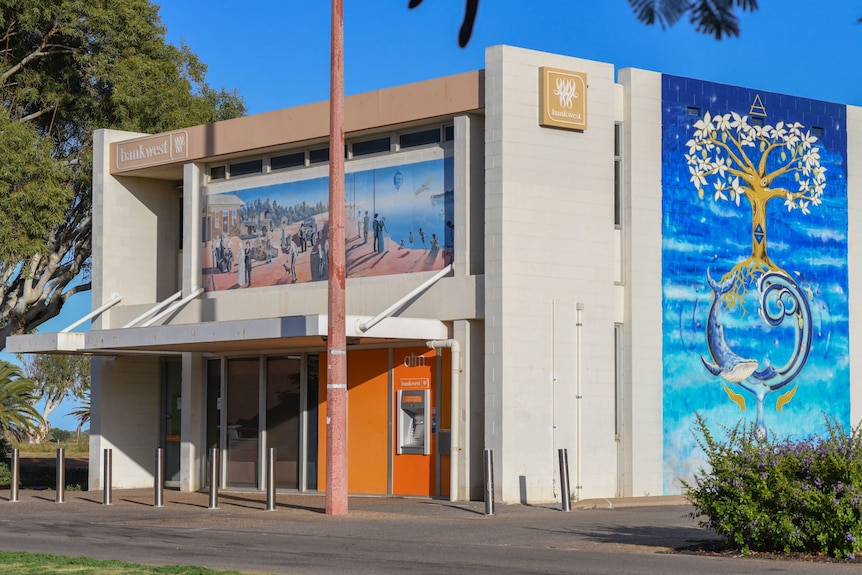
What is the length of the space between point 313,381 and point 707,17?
2167 centimetres

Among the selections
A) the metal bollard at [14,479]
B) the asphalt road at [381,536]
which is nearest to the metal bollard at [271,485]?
the asphalt road at [381,536]

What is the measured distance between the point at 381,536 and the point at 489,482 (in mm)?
3320

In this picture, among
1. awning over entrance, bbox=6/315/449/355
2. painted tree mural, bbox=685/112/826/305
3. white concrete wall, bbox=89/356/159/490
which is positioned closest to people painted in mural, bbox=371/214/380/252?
awning over entrance, bbox=6/315/449/355

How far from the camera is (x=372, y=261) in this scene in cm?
2381

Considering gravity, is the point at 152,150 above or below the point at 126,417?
above

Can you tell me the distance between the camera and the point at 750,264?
2425cm

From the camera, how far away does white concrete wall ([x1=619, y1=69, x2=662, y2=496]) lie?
74.1 ft

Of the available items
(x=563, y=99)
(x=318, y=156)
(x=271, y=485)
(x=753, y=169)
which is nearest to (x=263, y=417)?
(x=318, y=156)

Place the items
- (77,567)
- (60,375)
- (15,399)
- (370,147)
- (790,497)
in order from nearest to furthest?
(77,567) → (790,497) → (370,147) → (15,399) → (60,375)

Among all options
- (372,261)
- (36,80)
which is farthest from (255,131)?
(36,80)

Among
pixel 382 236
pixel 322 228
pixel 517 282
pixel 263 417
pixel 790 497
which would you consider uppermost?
pixel 322 228

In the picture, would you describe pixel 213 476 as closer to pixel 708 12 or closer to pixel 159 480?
pixel 159 480

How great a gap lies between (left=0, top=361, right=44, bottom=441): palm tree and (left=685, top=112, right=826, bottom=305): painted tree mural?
2260cm

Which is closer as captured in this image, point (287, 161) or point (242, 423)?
point (287, 161)
